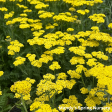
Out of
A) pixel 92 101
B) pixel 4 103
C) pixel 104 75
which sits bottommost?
pixel 4 103

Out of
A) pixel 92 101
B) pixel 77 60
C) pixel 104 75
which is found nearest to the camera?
pixel 104 75

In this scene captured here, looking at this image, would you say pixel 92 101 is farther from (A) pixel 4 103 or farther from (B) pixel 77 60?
Result: (A) pixel 4 103

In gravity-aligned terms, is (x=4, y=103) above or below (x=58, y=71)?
below

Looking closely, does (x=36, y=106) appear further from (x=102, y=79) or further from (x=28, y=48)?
(x=28, y=48)

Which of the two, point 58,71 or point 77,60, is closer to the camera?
point 77,60

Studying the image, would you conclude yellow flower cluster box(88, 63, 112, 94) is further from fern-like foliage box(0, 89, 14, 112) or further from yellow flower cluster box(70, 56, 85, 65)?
fern-like foliage box(0, 89, 14, 112)

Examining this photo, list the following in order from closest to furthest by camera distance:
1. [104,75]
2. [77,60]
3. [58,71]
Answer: [104,75]
[77,60]
[58,71]

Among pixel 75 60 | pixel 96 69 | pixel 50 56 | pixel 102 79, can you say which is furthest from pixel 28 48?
pixel 102 79

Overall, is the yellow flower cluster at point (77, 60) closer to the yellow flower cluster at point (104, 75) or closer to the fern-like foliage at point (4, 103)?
the yellow flower cluster at point (104, 75)

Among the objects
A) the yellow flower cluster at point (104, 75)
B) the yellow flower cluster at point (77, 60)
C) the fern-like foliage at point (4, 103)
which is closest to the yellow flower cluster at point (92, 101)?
the yellow flower cluster at point (104, 75)

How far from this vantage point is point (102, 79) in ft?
5.98

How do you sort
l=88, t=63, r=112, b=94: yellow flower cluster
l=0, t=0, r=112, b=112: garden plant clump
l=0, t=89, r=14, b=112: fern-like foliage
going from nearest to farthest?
1. l=88, t=63, r=112, b=94: yellow flower cluster
2. l=0, t=0, r=112, b=112: garden plant clump
3. l=0, t=89, r=14, b=112: fern-like foliage

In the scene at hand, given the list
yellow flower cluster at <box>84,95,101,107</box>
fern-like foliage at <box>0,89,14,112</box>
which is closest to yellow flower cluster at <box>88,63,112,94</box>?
yellow flower cluster at <box>84,95,101,107</box>

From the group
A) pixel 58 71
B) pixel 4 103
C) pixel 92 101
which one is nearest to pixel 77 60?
pixel 58 71
